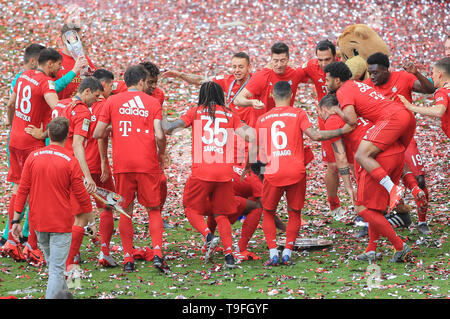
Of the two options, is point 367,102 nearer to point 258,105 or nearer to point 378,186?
point 378,186

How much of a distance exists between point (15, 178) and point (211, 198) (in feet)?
9.55

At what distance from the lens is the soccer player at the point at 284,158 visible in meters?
8.47

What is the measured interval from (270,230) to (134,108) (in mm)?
2343

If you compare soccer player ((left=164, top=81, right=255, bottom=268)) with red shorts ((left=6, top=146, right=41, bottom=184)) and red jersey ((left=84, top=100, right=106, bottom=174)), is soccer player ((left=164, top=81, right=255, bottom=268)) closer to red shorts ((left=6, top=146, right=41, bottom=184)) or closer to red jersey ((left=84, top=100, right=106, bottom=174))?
red jersey ((left=84, top=100, right=106, bottom=174))

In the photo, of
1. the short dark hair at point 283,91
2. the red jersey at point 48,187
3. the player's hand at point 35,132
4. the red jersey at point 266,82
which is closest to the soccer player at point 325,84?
the red jersey at point 266,82

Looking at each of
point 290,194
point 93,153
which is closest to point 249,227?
point 290,194

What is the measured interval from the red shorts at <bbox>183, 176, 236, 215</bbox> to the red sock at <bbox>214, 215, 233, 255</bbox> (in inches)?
3.7

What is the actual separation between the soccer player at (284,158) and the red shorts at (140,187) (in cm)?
144

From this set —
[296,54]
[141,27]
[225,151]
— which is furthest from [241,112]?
[141,27]

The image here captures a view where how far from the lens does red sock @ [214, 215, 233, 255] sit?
8.48m

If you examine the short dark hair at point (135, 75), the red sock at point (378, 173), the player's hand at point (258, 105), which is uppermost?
the short dark hair at point (135, 75)

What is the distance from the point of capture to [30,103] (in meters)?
9.41

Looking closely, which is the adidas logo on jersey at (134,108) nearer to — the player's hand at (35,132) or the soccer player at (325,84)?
the player's hand at (35,132)

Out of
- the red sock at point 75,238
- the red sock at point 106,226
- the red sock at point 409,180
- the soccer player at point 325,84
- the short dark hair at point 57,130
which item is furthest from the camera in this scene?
the soccer player at point 325,84
